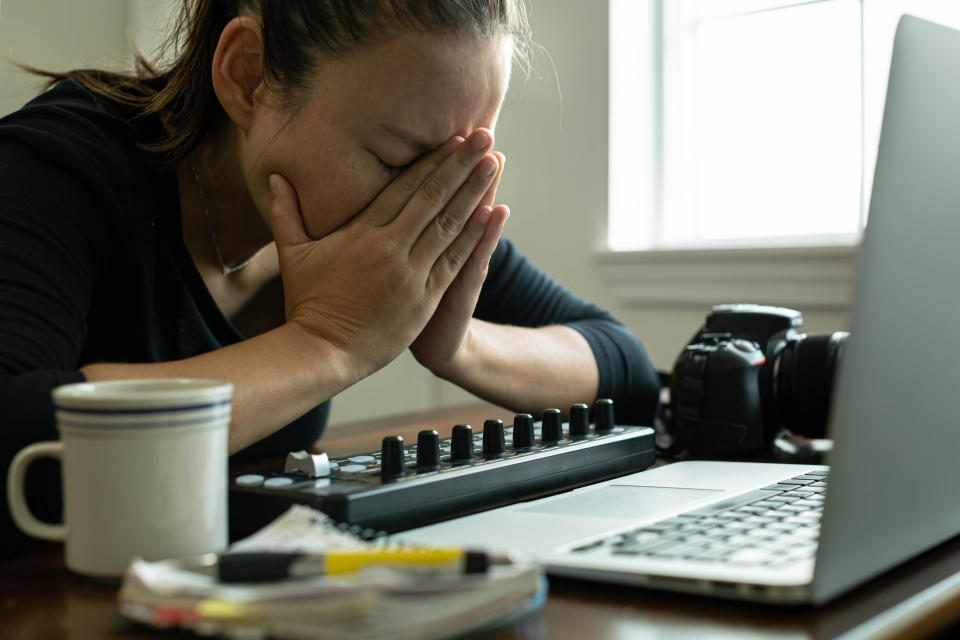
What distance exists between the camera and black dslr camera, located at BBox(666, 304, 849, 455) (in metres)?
0.91

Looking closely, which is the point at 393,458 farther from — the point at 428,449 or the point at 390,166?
the point at 390,166

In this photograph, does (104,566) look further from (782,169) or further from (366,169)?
(782,169)

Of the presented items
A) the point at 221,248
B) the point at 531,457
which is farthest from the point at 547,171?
the point at 531,457

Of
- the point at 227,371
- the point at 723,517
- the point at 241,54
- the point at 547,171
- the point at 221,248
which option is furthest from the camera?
the point at 547,171

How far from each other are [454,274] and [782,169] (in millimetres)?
1158

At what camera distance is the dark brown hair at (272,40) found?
2.69ft

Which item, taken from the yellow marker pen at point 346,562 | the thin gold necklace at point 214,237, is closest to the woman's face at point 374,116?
the thin gold necklace at point 214,237

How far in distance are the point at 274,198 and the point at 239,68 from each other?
128 millimetres

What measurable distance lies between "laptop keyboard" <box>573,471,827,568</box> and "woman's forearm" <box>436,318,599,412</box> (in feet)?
1.46

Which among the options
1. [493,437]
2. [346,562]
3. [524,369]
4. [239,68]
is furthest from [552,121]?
[346,562]

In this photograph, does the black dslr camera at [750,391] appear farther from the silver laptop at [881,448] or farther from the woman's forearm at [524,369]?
the silver laptop at [881,448]

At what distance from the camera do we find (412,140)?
0.84 metres

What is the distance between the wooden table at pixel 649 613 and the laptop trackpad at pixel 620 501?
134 millimetres

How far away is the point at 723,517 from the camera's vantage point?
22.0 inches
